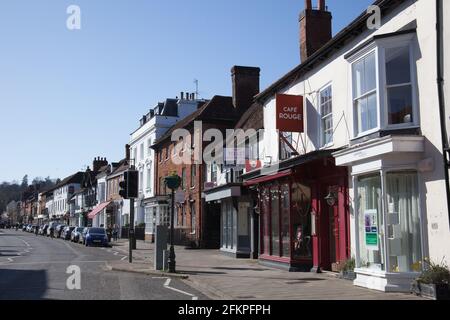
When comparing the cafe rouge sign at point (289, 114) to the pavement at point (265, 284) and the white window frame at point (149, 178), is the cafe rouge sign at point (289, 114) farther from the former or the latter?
the white window frame at point (149, 178)

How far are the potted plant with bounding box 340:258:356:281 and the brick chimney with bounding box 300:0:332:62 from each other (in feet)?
30.4

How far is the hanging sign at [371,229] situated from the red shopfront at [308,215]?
173 cm

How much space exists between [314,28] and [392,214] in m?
10.6

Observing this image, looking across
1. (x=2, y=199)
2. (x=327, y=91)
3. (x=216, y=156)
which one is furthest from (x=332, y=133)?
(x=2, y=199)

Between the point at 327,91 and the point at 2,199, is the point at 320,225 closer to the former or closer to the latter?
the point at 327,91

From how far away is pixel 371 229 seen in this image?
42.9 feet

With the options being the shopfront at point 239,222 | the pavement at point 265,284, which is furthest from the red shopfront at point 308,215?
the shopfront at point 239,222

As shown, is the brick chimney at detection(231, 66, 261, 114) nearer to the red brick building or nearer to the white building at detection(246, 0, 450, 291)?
the red brick building

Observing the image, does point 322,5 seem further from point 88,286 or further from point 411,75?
point 88,286

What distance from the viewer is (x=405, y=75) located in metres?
12.6

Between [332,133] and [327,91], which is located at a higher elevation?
[327,91]
